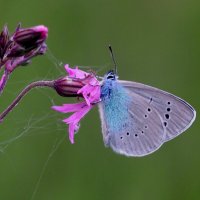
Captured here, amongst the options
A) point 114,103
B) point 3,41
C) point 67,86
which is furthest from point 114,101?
point 3,41

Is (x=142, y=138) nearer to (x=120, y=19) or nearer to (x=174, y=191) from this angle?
(x=174, y=191)

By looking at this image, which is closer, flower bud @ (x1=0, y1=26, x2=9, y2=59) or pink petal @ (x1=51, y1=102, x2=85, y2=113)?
flower bud @ (x1=0, y1=26, x2=9, y2=59)

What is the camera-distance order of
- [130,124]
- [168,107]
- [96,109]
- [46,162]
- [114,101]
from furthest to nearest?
[96,109], [46,162], [130,124], [114,101], [168,107]

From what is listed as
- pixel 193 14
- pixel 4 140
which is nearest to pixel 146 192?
pixel 4 140

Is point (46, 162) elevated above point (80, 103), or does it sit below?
below

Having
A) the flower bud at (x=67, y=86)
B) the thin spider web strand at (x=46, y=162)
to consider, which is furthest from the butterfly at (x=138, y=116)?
the thin spider web strand at (x=46, y=162)

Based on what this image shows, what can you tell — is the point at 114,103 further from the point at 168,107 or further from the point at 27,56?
the point at 27,56

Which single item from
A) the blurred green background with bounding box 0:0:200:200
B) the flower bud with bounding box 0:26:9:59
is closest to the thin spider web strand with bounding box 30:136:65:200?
the blurred green background with bounding box 0:0:200:200

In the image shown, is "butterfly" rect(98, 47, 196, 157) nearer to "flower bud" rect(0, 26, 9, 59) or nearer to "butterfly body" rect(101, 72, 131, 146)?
"butterfly body" rect(101, 72, 131, 146)
